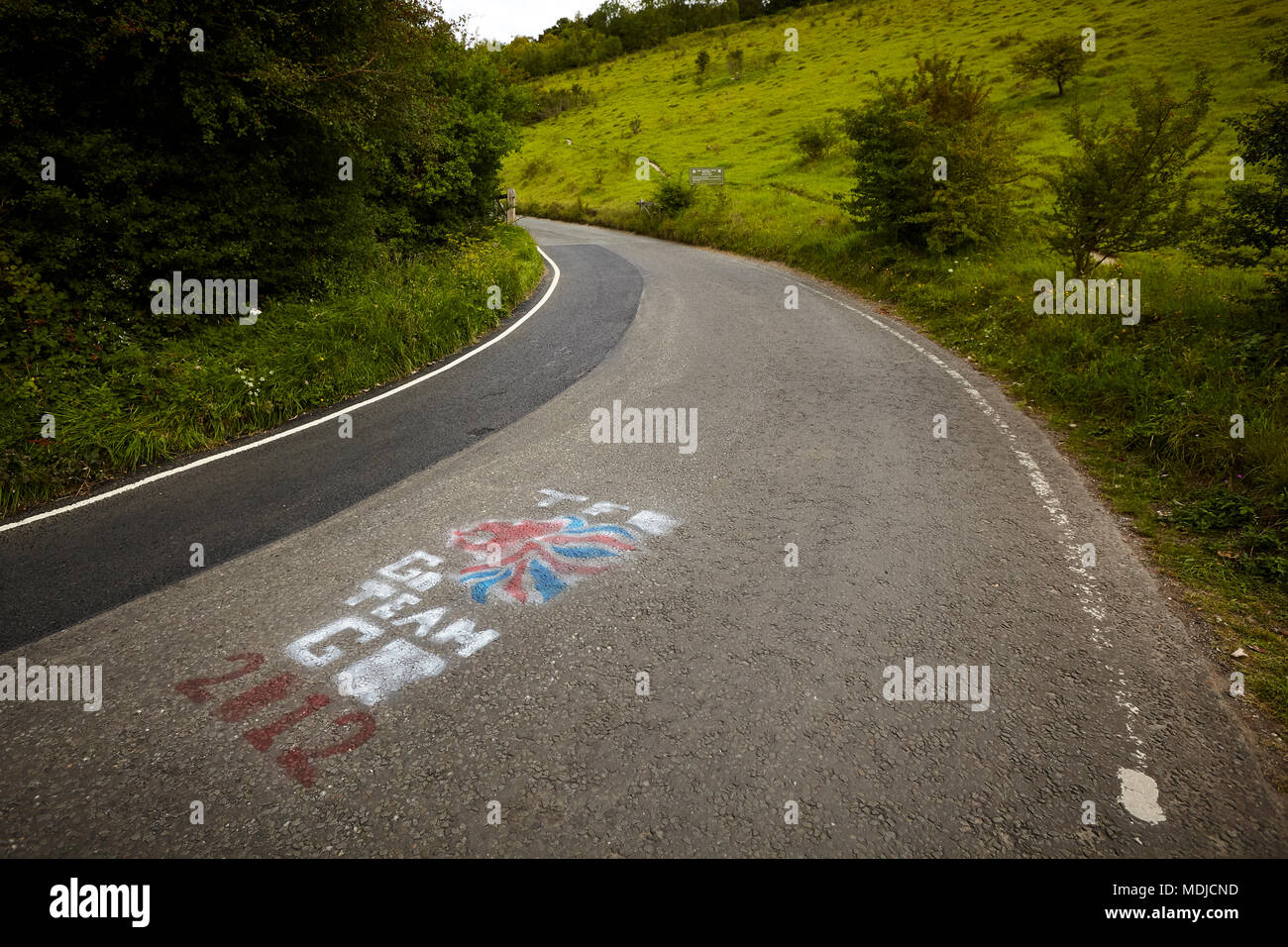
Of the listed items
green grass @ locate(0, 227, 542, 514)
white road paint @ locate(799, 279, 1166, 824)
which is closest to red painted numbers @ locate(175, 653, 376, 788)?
white road paint @ locate(799, 279, 1166, 824)

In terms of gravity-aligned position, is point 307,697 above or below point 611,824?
above

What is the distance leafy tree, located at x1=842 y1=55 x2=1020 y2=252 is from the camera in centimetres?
1352

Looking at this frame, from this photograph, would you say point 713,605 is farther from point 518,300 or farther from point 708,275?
point 708,275

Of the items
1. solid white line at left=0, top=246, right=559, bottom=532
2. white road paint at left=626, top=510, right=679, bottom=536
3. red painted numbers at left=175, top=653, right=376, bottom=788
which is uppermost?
solid white line at left=0, top=246, right=559, bottom=532

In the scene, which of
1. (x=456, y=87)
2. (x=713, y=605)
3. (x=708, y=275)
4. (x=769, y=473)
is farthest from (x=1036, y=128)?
(x=713, y=605)

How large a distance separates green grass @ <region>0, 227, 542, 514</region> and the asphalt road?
33.6 inches

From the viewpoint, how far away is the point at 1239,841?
8.55ft

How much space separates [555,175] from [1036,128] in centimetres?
2740

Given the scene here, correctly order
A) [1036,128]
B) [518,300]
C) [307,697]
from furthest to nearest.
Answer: [1036,128] < [518,300] < [307,697]

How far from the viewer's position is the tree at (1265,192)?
6.59 m

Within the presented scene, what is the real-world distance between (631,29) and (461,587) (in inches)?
3589

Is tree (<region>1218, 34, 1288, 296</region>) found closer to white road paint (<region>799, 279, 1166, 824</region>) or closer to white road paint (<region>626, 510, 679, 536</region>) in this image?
A: white road paint (<region>799, 279, 1166, 824</region>)

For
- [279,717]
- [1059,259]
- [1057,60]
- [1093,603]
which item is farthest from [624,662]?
[1057,60]

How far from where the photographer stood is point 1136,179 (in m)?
9.37
